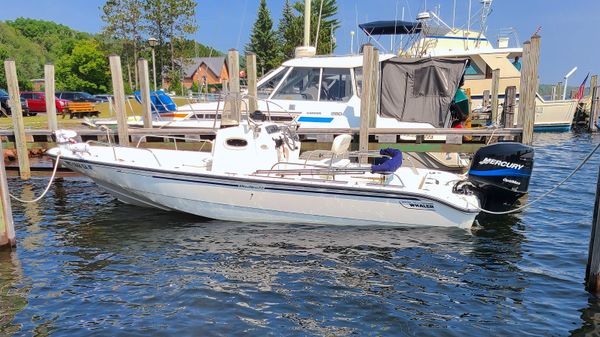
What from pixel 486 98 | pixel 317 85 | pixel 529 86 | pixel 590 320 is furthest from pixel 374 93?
pixel 486 98

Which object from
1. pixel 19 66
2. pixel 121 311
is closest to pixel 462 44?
pixel 121 311

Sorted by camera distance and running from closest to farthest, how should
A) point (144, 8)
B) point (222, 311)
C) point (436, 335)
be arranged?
point (436, 335) < point (222, 311) < point (144, 8)

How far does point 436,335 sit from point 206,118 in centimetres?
888

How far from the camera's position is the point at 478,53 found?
77.9ft

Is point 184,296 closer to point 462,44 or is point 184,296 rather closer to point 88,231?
point 88,231

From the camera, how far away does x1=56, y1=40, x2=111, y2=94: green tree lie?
47.5m

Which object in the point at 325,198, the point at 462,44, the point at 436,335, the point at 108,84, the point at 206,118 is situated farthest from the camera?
the point at 108,84

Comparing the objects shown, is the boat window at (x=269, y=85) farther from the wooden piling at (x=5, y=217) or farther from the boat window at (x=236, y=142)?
the wooden piling at (x=5, y=217)

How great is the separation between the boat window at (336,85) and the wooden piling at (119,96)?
4585 millimetres

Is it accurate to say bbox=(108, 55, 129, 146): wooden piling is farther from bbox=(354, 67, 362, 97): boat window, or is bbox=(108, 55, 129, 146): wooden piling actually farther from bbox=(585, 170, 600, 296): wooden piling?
bbox=(585, 170, 600, 296): wooden piling

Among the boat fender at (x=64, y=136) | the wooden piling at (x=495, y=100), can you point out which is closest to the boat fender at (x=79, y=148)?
the boat fender at (x=64, y=136)

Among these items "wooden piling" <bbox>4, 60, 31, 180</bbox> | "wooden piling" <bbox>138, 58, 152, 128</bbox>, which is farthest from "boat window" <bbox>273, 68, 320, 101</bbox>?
"wooden piling" <bbox>4, 60, 31, 180</bbox>

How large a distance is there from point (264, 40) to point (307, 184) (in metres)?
41.0

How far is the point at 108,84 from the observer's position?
49562 millimetres
